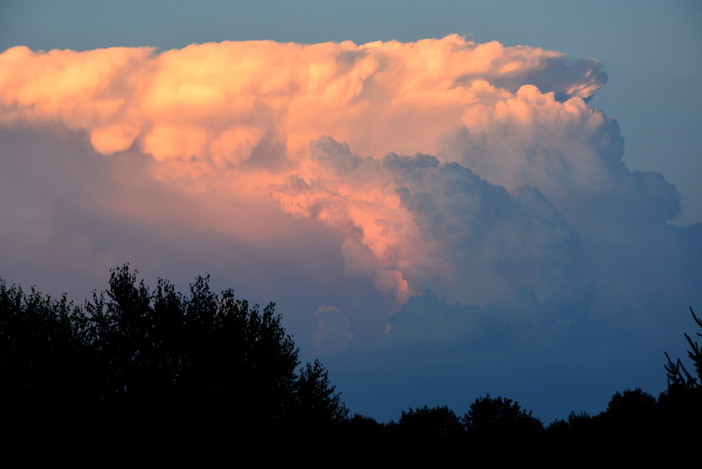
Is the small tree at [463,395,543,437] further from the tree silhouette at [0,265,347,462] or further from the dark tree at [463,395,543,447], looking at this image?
the tree silhouette at [0,265,347,462]

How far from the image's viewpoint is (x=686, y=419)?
1767 centimetres

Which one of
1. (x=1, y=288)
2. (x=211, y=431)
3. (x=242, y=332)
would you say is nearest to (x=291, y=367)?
(x=242, y=332)

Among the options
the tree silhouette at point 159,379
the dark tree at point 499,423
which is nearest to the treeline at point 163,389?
the tree silhouette at point 159,379

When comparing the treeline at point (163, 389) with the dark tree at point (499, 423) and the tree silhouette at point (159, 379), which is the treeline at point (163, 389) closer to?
the tree silhouette at point (159, 379)

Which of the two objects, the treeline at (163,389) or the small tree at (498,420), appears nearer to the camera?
the treeline at (163,389)

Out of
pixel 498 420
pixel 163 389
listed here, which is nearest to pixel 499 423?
pixel 498 420

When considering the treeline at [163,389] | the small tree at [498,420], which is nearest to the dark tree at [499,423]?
the small tree at [498,420]

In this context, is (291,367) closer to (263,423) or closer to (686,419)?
(263,423)

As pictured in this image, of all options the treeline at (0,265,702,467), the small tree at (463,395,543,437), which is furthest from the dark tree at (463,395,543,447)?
the treeline at (0,265,702,467)

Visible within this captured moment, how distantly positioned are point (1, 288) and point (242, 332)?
22.6m

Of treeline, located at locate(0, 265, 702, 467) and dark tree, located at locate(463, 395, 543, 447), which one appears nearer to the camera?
treeline, located at locate(0, 265, 702, 467)

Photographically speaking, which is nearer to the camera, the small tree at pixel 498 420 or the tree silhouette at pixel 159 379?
Answer: the tree silhouette at pixel 159 379

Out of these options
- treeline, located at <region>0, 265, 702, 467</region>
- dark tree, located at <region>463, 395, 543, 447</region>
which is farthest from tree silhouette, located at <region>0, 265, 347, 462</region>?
dark tree, located at <region>463, 395, 543, 447</region>

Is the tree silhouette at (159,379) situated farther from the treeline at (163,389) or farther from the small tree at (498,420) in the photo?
the small tree at (498,420)
